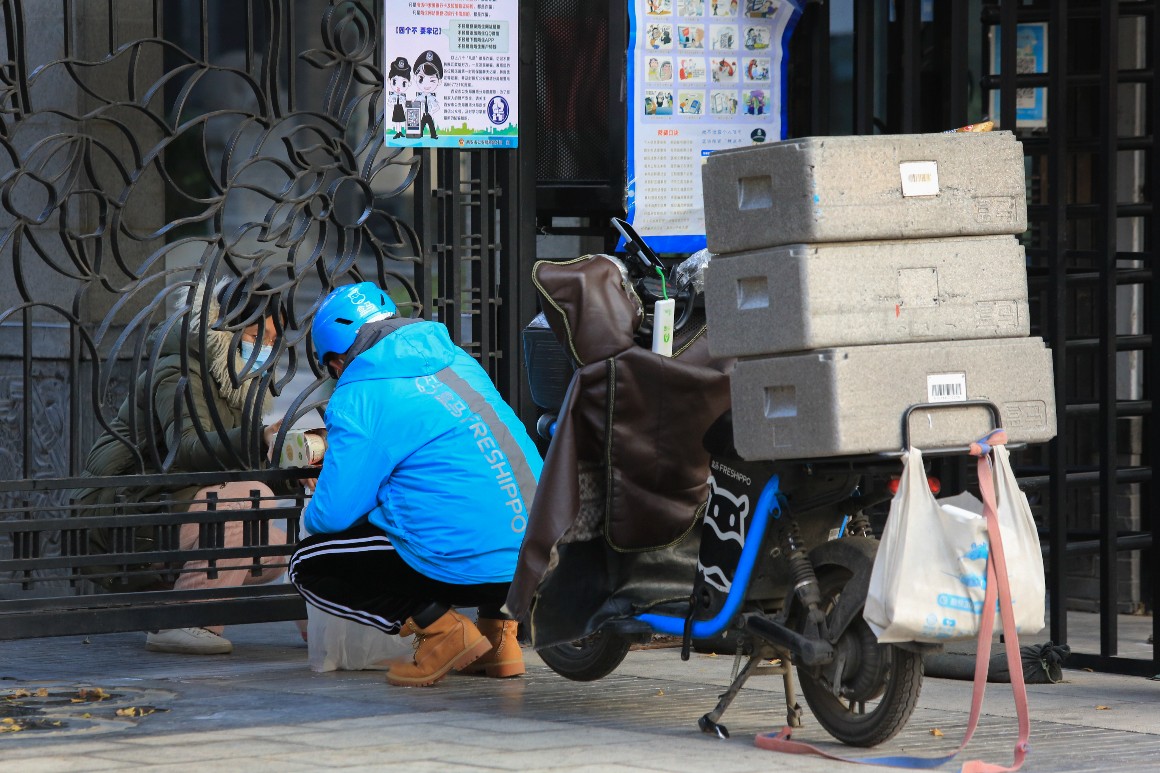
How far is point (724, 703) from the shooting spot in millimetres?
5254

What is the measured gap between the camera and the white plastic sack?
4582 mm

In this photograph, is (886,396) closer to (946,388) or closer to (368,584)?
(946,388)

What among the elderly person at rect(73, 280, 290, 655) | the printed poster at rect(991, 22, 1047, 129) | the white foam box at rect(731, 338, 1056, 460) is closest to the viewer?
the white foam box at rect(731, 338, 1056, 460)

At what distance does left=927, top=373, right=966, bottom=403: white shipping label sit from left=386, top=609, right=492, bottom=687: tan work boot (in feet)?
7.41

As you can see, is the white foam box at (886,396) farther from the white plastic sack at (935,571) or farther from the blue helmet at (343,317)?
the blue helmet at (343,317)

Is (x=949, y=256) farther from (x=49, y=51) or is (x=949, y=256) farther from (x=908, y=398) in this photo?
(x=49, y=51)

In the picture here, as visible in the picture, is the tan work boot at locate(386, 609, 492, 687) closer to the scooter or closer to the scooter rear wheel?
the scooter

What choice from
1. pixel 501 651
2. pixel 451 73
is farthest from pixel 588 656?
pixel 451 73

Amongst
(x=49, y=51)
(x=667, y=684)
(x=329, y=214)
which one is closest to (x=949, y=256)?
(x=667, y=684)

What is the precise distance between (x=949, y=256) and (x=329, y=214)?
3.12 metres

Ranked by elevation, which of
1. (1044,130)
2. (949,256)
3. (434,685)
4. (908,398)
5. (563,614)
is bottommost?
(434,685)

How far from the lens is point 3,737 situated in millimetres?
5301

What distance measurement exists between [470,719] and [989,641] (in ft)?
5.81

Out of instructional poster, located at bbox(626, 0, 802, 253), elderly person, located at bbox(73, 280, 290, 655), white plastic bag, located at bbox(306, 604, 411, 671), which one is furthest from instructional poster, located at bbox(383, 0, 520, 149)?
white plastic bag, located at bbox(306, 604, 411, 671)
